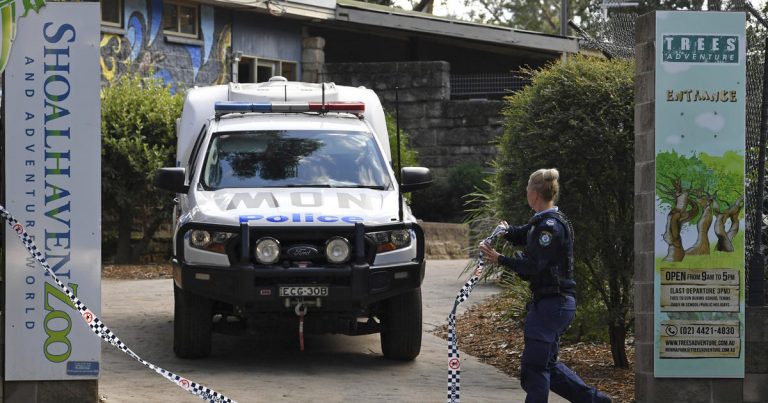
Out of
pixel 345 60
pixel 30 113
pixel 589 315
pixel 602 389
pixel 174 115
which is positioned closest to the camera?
pixel 30 113

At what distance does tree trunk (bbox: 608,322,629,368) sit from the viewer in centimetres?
1023

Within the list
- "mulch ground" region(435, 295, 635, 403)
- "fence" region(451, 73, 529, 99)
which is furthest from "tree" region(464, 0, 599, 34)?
"mulch ground" region(435, 295, 635, 403)

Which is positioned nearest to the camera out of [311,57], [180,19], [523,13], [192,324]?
[192,324]

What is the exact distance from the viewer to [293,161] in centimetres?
1111

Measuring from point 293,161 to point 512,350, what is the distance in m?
2.50

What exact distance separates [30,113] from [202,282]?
2280mm

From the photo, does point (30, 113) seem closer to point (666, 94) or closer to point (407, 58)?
point (666, 94)

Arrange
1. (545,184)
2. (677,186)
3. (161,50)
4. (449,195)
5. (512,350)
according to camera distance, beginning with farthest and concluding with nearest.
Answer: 1. (449,195)
2. (161,50)
3. (512,350)
4. (677,186)
5. (545,184)

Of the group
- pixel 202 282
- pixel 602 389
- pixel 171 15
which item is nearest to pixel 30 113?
pixel 202 282

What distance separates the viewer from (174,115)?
Answer: 1800 centimetres

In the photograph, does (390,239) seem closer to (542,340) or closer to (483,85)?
(542,340)

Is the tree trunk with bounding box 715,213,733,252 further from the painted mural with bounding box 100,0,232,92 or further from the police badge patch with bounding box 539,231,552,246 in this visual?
the painted mural with bounding box 100,0,232,92

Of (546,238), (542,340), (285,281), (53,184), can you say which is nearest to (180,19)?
(285,281)

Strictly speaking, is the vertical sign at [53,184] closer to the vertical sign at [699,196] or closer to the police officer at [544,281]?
the police officer at [544,281]
